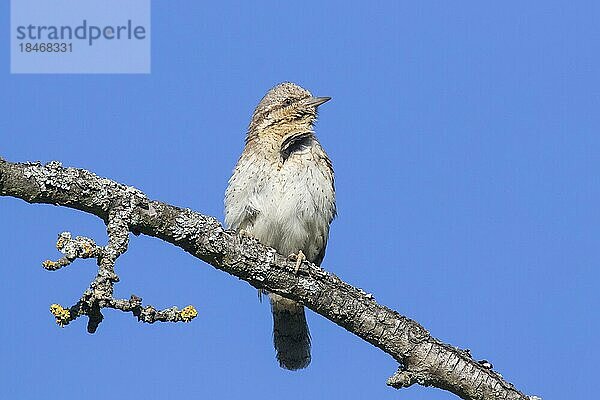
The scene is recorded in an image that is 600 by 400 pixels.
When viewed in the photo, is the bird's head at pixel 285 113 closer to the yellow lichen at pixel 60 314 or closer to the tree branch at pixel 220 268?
the tree branch at pixel 220 268

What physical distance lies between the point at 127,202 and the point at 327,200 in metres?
3.76

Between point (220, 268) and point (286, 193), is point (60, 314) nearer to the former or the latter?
point (220, 268)

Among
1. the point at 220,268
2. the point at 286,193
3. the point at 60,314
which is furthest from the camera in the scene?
the point at 286,193

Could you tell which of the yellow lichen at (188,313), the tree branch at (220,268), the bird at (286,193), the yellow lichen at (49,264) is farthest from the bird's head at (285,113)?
the yellow lichen at (49,264)

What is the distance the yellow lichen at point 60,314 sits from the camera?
399 centimetres

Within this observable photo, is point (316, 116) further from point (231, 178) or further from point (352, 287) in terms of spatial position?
point (352, 287)

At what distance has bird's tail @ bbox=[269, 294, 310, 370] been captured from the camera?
848 centimetres

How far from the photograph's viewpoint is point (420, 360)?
17.6 ft

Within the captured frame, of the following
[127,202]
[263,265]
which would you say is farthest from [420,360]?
[127,202]

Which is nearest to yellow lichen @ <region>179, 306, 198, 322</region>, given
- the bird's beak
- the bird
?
the bird

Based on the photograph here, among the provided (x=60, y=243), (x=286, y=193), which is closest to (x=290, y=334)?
(x=286, y=193)

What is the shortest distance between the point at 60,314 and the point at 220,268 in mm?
1325

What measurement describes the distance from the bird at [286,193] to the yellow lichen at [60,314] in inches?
157

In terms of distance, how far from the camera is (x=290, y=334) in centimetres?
867
